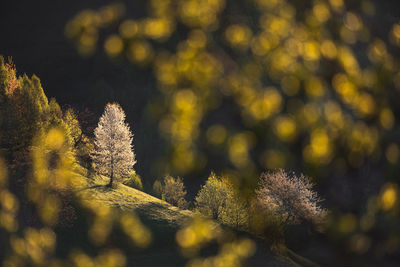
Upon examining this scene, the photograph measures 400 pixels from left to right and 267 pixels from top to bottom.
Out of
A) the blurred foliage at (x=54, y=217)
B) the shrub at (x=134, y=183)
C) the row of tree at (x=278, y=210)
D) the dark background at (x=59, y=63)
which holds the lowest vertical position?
the blurred foliage at (x=54, y=217)

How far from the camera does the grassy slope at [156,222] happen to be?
15070 millimetres

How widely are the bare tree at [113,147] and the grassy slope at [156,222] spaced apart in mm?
1096

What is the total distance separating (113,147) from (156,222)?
9117 mm

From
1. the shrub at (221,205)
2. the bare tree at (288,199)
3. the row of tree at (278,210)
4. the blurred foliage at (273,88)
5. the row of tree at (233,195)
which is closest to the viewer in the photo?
the blurred foliage at (273,88)

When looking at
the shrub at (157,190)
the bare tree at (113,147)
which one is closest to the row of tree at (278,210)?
the bare tree at (113,147)

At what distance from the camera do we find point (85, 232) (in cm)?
1509

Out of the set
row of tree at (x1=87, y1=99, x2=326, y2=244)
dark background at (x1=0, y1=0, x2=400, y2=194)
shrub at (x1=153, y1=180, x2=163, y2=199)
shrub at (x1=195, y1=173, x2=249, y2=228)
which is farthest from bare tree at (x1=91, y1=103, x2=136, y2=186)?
dark background at (x1=0, y1=0, x2=400, y2=194)

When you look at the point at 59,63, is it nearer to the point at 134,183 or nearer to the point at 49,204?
the point at 134,183

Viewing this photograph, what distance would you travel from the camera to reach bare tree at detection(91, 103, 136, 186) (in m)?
25.0

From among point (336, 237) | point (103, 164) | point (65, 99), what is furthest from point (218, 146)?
point (65, 99)

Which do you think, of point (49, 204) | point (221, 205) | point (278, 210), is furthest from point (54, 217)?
point (278, 210)

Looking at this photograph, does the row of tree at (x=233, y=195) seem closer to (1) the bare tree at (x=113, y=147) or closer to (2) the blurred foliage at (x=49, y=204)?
(1) the bare tree at (x=113, y=147)

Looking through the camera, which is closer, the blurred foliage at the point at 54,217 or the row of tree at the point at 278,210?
the blurred foliage at the point at 54,217

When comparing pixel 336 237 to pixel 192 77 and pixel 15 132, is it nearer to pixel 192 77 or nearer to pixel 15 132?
pixel 192 77
